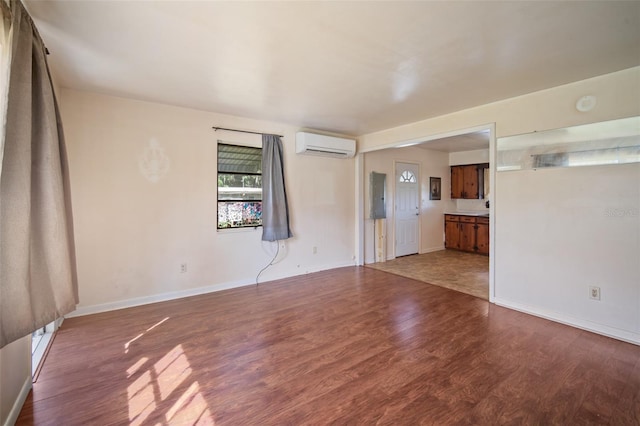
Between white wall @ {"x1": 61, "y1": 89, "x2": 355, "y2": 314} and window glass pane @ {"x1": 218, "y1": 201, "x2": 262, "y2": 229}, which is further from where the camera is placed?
window glass pane @ {"x1": 218, "y1": 201, "x2": 262, "y2": 229}

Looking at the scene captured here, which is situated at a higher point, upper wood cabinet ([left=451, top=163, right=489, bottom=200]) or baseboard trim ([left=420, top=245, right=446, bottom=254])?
upper wood cabinet ([left=451, top=163, right=489, bottom=200])

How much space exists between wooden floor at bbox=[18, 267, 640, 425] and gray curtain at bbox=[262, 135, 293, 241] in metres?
1.31

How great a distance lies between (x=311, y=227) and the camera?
4.96 metres

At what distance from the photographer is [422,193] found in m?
6.75

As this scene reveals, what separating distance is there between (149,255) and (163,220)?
18.3 inches

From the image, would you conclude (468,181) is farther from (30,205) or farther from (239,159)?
(30,205)

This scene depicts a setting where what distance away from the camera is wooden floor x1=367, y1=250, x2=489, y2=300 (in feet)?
13.8

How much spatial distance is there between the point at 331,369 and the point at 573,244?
2775 mm

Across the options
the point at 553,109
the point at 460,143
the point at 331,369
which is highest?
the point at 460,143

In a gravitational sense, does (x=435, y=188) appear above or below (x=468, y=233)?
above

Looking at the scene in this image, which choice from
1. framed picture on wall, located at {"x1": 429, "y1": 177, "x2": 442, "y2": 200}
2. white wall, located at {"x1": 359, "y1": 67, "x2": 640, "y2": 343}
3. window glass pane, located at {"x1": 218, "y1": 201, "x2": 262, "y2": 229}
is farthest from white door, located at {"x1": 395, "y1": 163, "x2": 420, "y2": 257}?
window glass pane, located at {"x1": 218, "y1": 201, "x2": 262, "y2": 229}

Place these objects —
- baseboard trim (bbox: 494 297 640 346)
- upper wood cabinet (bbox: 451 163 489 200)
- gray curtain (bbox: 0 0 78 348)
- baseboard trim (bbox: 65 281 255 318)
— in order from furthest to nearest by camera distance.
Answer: upper wood cabinet (bbox: 451 163 489 200) → baseboard trim (bbox: 65 281 255 318) → baseboard trim (bbox: 494 297 640 346) → gray curtain (bbox: 0 0 78 348)

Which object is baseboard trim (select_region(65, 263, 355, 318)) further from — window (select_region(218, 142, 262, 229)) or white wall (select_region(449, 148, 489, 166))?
white wall (select_region(449, 148, 489, 166))

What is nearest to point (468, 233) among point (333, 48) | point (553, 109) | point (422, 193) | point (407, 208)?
point (422, 193)
